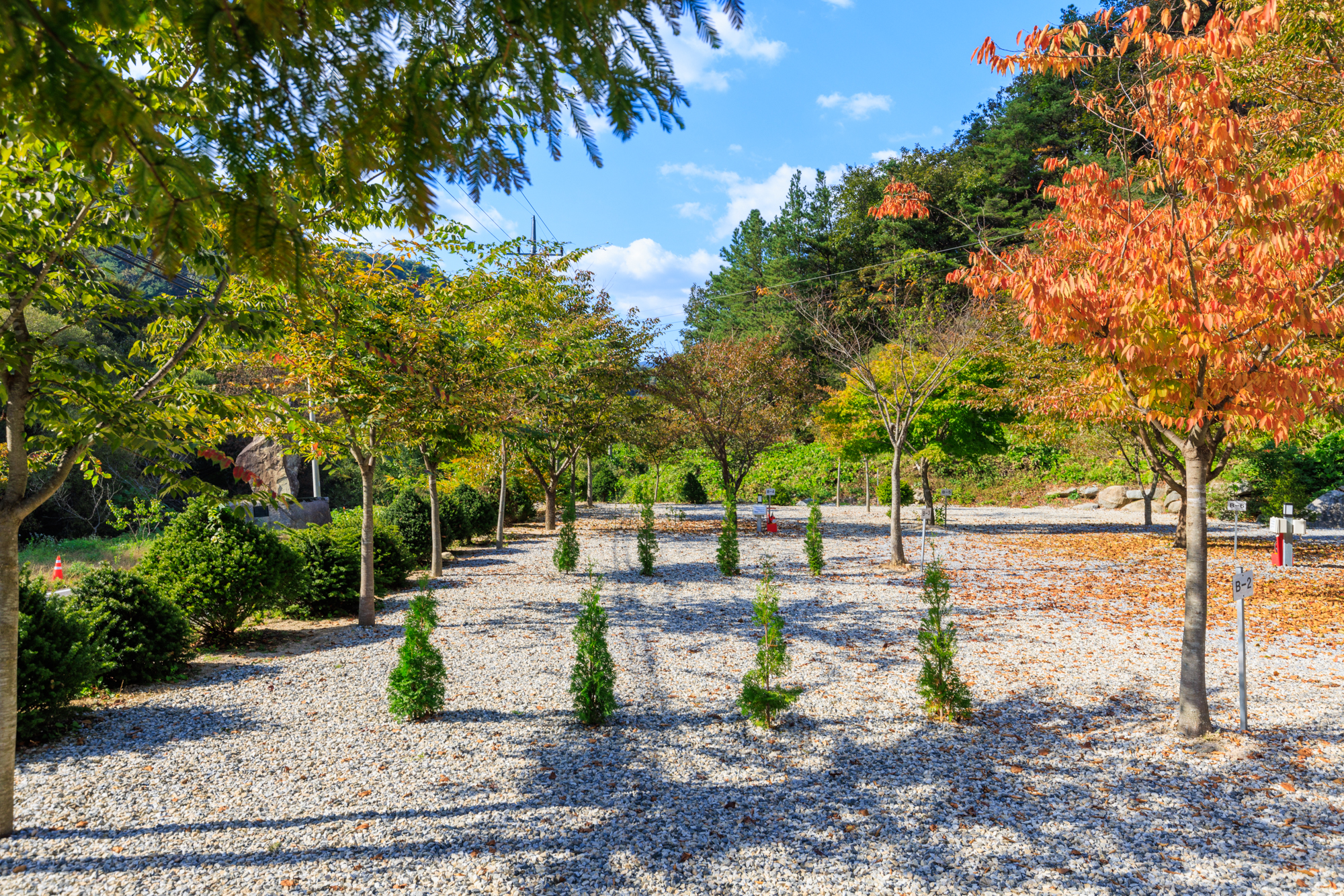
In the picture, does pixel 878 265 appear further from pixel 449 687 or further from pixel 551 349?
pixel 449 687

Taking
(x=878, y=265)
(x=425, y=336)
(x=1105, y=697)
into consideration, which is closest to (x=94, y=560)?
(x=425, y=336)

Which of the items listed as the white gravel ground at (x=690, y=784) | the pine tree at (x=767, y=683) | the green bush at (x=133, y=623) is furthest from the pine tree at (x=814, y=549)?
the green bush at (x=133, y=623)

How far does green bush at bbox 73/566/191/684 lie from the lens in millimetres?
5477

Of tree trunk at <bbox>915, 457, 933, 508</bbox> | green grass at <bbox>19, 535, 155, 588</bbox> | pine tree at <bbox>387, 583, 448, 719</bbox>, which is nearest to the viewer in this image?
pine tree at <bbox>387, 583, 448, 719</bbox>

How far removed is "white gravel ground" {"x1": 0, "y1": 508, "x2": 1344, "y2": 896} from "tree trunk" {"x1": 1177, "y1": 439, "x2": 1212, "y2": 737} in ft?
0.67

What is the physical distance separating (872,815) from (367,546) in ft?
19.8

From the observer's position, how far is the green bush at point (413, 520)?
1165 centimetres

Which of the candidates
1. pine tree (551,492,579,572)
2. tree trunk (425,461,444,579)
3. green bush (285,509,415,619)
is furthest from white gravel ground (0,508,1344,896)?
pine tree (551,492,579,572)

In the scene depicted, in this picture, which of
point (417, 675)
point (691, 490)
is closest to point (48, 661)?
point (417, 675)

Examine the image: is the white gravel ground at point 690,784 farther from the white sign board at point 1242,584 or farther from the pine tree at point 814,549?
the pine tree at point 814,549

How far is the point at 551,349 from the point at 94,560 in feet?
33.1

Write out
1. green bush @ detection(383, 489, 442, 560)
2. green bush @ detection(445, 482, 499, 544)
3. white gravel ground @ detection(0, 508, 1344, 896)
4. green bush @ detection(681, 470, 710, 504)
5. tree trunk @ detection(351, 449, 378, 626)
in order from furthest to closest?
green bush @ detection(681, 470, 710, 504) < green bush @ detection(445, 482, 499, 544) < green bush @ detection(383, 489, 442, 560) < tree trunk @ detection(351, 449, 378, 626) < white gravel ground @ detection(0, 508, 1344, 896)

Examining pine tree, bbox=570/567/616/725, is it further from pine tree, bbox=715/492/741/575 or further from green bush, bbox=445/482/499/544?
green bush, bbox=445/482/499/544

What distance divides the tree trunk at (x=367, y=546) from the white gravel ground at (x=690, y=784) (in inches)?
37.7
